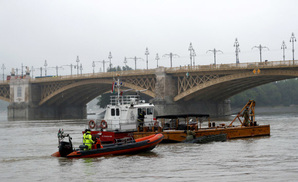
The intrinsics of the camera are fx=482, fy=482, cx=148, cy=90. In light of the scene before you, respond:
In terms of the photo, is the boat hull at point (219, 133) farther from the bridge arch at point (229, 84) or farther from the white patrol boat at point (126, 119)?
the bridge arch at point (229, 84)

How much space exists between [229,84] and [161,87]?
12.6 metres

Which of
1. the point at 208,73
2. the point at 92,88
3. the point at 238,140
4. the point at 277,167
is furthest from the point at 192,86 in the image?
the point at 277,167

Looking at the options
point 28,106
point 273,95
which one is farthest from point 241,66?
point 273,95

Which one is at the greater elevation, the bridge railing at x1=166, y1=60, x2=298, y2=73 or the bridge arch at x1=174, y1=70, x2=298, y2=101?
the bridge railing at x1=166, y1=60, x2=298, y2=73

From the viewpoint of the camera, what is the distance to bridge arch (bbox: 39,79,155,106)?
10225 centimetres

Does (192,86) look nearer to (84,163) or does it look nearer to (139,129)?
(139,129)

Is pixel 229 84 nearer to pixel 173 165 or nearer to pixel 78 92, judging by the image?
pixel 78 92

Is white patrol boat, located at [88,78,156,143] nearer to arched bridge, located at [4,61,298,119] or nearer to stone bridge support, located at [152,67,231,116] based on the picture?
arched bridge, located at [4,61,298,119]

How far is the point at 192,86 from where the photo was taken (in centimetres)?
8475

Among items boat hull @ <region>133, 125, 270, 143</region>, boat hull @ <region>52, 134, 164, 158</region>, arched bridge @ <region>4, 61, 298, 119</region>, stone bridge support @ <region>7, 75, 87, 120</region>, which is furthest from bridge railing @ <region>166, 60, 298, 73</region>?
boat hull @ <region>52, 134, 164, 158</region>

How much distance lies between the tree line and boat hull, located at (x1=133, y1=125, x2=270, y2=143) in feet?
299

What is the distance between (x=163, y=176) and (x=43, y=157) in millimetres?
11753

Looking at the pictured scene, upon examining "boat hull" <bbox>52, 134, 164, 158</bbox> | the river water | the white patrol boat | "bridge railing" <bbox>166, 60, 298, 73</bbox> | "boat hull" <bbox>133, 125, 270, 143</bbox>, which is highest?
"bridge railing" <bbox>166, 60, 298, 73</bbox>

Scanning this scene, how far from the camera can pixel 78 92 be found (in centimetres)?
11500
